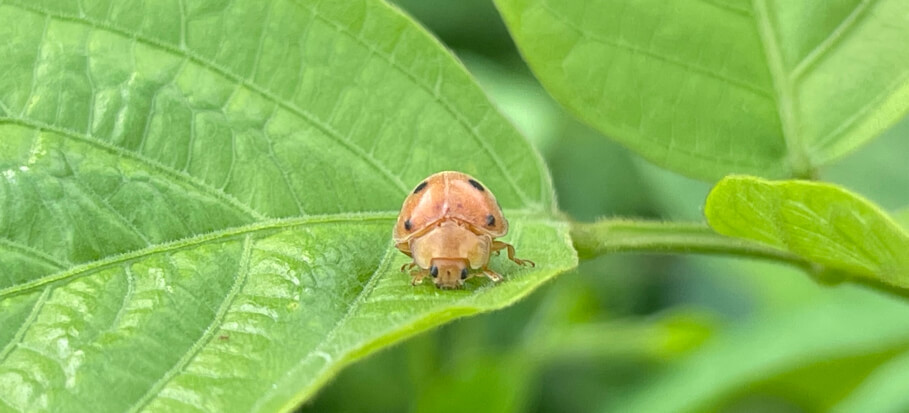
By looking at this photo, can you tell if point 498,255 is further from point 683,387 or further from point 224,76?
point 683,387

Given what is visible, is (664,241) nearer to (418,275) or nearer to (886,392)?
(418,275)

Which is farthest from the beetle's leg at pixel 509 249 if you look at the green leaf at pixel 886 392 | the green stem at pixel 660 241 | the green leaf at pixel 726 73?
the green leaf at pixel 886 392

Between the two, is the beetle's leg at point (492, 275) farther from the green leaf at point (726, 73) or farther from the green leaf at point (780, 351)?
A: the green leaf at point (780, 351)

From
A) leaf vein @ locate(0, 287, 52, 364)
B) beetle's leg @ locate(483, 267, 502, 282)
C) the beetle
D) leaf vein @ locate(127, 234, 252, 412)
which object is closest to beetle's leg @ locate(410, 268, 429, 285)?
the beetle

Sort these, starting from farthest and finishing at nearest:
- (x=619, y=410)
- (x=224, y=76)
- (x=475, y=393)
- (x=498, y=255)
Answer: (x=619, y=410)
(x=475, y=393)
(x=498, y=255)
(x=224, y=76)

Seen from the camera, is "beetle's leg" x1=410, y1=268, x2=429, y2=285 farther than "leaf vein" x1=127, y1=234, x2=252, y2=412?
Yes

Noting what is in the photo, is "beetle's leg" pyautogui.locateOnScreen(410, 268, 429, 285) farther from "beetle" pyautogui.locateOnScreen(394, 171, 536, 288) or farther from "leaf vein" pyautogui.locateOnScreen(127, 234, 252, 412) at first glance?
"leaf vein" pyautogui.locateOnScreen(127, 234, 252, 412)

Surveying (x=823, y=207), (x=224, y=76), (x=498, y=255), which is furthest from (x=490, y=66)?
(x=823, y=207)
